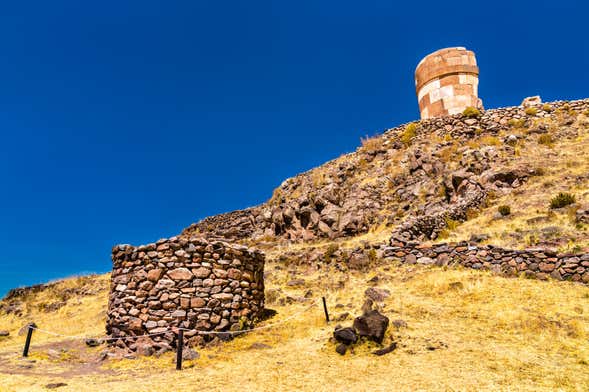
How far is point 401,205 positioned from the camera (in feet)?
64.6

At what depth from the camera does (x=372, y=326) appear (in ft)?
25.3

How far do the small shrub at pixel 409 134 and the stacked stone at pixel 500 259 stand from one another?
40.7 ft

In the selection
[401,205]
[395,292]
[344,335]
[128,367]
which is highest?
[401,205]

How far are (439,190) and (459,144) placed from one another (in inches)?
185

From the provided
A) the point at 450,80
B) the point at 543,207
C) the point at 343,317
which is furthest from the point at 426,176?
the point at 343,317

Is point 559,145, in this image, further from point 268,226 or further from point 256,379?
point 256,379

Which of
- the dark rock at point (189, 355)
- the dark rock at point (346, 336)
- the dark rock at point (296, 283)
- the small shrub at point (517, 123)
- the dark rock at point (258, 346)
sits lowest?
the dark rock at point (189, 355)

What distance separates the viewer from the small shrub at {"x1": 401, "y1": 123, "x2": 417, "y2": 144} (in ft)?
80.8

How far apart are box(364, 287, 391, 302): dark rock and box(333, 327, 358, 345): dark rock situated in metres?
2.96

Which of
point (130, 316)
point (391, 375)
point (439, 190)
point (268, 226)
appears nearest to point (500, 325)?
point (391, 375)

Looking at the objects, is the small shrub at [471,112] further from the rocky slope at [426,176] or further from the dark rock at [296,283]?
the dark rock at [296,283]

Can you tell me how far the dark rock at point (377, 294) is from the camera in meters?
10.6

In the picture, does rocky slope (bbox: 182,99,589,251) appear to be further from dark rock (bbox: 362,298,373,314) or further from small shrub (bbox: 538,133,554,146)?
dark rock (bbox: 362,298,373,314)

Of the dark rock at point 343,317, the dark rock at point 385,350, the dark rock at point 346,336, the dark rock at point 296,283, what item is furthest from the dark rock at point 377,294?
the dark rock at point 296,283
